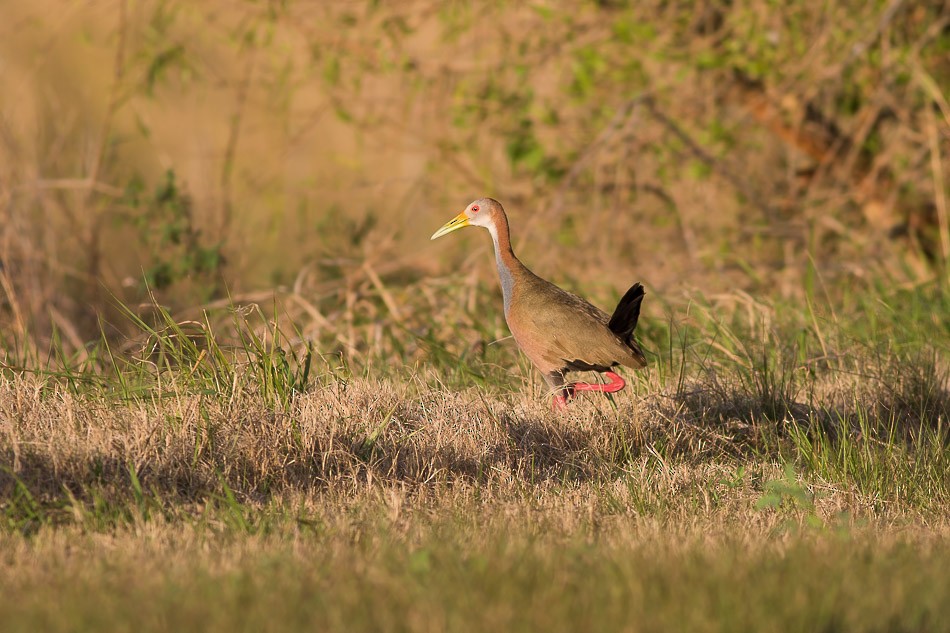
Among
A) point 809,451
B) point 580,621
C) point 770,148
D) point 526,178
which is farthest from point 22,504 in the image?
point 770,148

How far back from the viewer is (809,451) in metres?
5.52

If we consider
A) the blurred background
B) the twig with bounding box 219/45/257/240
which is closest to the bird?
the blurred background

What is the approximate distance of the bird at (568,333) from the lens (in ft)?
19.4

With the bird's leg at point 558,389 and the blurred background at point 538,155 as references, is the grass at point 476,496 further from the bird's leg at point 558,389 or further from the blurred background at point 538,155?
the blurred background at point 538,155

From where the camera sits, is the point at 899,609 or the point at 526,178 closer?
the point at 899,609

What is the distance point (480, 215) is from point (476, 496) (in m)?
2.17

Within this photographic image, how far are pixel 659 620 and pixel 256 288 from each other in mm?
7699

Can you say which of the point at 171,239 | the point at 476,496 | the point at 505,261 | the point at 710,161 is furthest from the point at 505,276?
the point at 710,161

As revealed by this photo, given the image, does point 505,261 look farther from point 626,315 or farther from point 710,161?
point 710,161

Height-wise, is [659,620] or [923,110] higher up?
[923,110]

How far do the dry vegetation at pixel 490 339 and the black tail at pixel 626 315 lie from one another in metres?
0.34

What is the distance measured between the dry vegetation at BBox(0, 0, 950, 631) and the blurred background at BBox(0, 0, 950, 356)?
5cm

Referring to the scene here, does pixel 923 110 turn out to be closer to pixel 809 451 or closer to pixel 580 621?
pixel 809 451

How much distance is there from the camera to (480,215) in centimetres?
686
